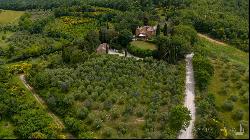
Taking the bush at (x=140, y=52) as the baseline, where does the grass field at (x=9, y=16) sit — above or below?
below

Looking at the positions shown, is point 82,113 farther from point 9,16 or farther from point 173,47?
point 9,16

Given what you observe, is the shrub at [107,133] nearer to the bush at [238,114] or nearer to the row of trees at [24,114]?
the row of trees at [24,114]

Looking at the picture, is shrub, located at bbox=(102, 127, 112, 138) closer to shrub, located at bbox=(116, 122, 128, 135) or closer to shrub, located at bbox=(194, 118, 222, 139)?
shrub, located at bbox=(116, 122, 128, 135)

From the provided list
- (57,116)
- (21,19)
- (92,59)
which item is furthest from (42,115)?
(21,19)

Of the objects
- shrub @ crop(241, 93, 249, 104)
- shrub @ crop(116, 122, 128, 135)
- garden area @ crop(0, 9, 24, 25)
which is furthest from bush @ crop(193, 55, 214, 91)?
garden area @ crop(0, 9, 24, 25)

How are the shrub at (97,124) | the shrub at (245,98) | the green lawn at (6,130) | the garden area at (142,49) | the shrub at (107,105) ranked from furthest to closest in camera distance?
the garden area at (142,49) < the shrub at (107,105) < the green lawn at (6,130) < the shrub at (97,124) < the shrub at (245,98)

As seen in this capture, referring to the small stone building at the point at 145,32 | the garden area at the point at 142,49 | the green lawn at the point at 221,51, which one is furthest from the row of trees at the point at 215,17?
the garden area at the point at 142,49
